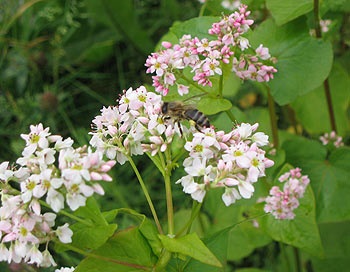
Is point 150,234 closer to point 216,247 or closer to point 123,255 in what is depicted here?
point 123,255

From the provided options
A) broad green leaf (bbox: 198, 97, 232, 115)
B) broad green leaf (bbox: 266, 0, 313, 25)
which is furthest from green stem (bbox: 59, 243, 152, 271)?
broad green leaf (bbox: 266, 0, 313, 25)

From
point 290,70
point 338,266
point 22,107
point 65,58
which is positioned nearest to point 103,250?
point 290,70

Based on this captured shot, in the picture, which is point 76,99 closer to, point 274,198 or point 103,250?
point 274,198

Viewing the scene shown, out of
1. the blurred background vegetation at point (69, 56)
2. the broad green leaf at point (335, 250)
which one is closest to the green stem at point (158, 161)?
the broad green leaf at point (335, 250)

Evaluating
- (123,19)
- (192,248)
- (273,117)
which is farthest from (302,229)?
(123,19)

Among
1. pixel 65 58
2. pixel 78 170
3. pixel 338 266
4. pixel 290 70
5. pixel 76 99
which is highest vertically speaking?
pixel 78 170

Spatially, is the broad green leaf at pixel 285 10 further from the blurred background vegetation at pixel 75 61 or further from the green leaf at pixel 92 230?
the blurred background vegetation at pixel 75 61
